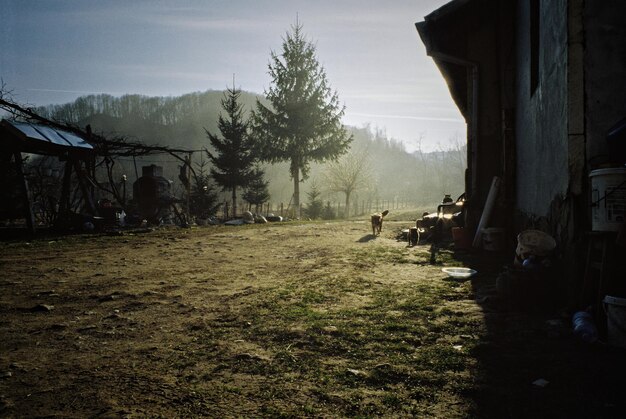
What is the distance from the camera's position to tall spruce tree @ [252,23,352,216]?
28.5m

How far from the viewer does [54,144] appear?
13.1 meters

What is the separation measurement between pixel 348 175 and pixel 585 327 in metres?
39.1

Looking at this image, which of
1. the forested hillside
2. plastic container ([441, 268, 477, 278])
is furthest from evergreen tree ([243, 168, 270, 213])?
the forested hillside

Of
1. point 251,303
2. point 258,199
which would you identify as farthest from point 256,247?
point 258,199

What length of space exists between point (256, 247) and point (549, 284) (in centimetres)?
700

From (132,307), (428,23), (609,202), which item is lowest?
(132,307)

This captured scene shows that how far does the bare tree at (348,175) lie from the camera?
41.6 m

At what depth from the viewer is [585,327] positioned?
9.87 ft

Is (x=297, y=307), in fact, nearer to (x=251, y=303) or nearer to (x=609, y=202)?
(x=251, y=303)

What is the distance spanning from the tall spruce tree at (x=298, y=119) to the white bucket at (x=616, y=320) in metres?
25.5

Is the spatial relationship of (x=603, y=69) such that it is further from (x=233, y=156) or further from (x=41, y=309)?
(x=233, y=156)

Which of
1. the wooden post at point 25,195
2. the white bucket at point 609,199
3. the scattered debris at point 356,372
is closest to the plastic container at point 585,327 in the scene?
the white bucket at point 609,199

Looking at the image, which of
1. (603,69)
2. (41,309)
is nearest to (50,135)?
(41,309)

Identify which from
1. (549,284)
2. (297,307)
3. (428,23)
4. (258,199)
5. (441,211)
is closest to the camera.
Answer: (549,284)
